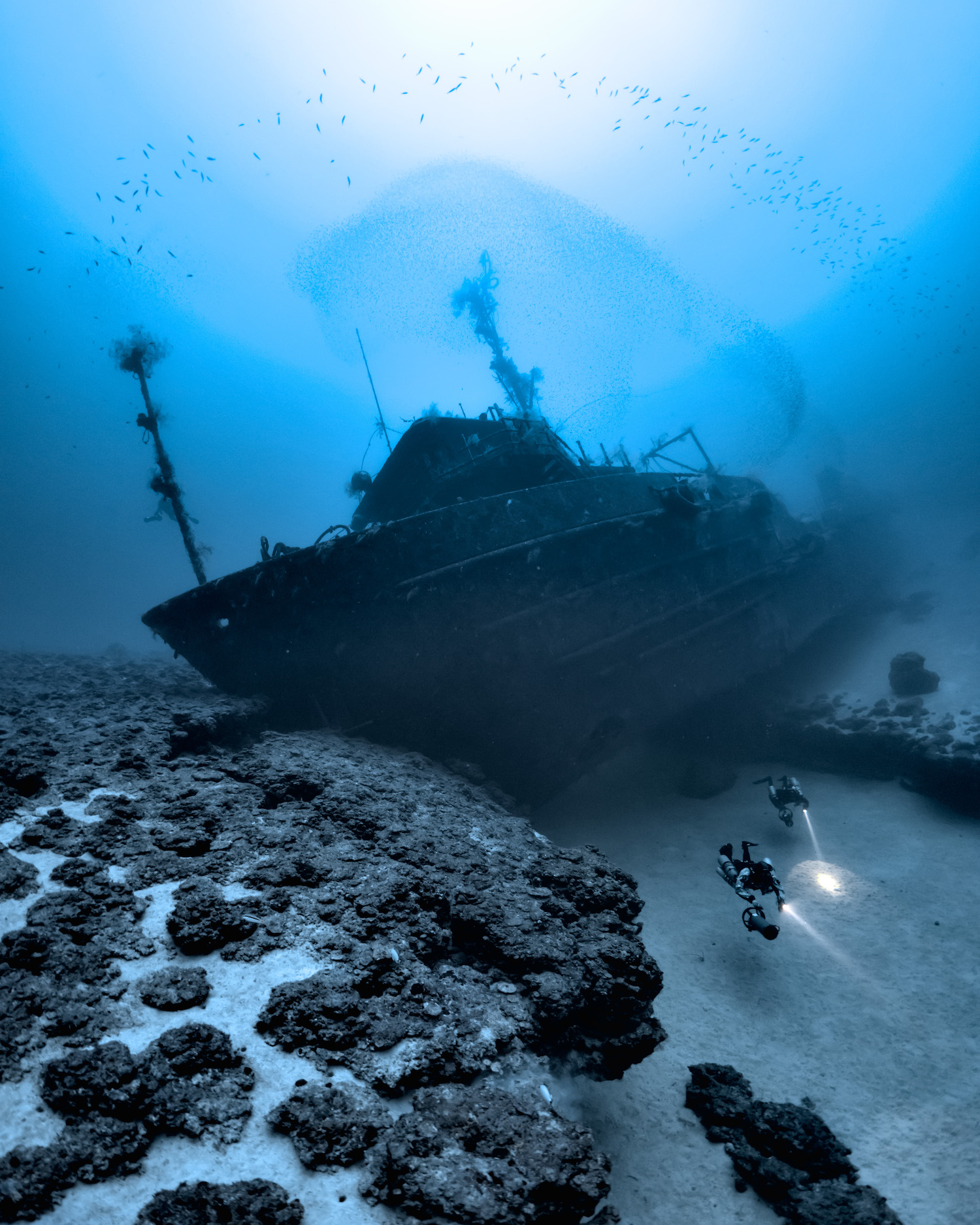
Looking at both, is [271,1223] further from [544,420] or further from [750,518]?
[750,518]

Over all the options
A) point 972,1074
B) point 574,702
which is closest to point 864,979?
point 972,1074

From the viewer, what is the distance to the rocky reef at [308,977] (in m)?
1.99

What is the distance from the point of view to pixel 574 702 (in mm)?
9234

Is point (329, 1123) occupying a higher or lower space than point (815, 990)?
higher

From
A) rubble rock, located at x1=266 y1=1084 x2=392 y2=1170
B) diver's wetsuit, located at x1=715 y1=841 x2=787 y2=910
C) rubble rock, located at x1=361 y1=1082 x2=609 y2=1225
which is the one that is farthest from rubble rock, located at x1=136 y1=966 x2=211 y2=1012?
diver's wetsuit, located at x1=715 y1=841 x2=787 y2=910

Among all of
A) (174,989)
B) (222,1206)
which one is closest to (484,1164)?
(222,1206)

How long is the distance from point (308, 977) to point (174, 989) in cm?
64

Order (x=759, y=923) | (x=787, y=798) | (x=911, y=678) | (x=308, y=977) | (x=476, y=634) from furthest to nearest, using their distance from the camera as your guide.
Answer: (x=911, y=678)
(x=476, y=634)
(x=787, y=798)
(x=759, y=923)
(x=308, y=977)

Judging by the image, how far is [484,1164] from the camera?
80.0 inches

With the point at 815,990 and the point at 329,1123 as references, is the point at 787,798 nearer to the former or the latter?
the point at 815,990

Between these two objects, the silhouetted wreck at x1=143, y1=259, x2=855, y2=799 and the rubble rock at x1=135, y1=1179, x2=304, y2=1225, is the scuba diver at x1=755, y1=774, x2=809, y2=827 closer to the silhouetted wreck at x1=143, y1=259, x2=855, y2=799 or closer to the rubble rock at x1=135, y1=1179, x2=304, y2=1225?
the silhouetted wreck at x1=143, y1=259, x2=855, y2=799

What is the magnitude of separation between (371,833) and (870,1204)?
3.99 meters

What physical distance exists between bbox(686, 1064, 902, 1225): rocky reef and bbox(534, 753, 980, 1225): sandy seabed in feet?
0.41

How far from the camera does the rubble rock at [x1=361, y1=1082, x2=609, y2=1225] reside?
1.88m
